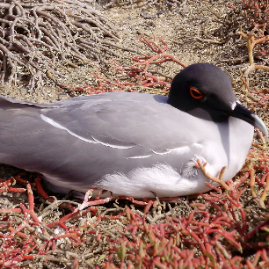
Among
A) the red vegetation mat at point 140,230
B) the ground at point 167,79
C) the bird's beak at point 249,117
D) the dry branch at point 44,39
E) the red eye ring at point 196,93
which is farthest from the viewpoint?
the dry branch at point 44,39

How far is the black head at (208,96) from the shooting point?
2.54 m

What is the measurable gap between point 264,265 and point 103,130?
1.29m

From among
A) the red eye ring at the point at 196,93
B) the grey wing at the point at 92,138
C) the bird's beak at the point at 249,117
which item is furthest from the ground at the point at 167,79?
the red eye ring at the point at 196,93

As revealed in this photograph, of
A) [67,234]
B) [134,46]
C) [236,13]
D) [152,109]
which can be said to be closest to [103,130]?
[152,109]

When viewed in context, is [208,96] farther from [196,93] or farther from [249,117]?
[249,117]

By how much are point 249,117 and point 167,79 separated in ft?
5.49

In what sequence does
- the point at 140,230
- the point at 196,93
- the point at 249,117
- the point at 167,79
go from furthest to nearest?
the point at 167,79
the point at 196,93
the point at 249,117
the point at 140,230

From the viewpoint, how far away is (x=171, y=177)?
2.50 meters

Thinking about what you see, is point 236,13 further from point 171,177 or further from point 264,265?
point 264,265

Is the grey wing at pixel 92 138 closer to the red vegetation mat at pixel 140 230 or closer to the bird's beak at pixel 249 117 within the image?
the red vegetation mat at pixel 140 230

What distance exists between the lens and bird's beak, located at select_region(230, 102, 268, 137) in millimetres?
2480

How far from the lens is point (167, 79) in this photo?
4059mm

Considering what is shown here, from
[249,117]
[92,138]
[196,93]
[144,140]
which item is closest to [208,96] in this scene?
[196,93]

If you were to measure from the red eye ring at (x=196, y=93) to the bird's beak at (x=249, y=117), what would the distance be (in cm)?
24
